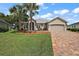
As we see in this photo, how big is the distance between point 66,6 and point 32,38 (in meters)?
0.82

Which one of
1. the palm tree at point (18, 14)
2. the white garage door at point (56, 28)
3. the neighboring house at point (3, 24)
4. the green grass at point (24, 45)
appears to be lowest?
the green grass at point (24, 45)

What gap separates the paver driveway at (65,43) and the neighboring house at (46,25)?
106mm

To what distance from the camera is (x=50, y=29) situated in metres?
7.68

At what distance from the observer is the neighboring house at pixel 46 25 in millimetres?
7586

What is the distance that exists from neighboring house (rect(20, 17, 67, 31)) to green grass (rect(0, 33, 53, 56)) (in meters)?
0.14

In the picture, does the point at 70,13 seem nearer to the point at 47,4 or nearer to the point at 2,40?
the point at 47,4

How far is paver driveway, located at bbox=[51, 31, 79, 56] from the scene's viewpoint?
750 centimetres

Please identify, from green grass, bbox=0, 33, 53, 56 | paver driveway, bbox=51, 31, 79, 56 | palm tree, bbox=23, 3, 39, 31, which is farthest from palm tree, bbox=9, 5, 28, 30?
paver driveway, bbox=51, 31, 79, 56

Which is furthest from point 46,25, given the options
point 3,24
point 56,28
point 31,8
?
point 3,24

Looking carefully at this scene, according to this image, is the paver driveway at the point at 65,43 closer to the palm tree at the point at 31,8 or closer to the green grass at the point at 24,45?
the green grass at the point at 24,45

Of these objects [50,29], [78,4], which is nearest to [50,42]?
[50,29]

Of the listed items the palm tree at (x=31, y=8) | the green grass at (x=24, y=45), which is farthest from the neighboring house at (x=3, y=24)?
the palm tree at (x=31, y=8)

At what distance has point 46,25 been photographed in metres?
7.65

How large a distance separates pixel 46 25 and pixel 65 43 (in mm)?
459
